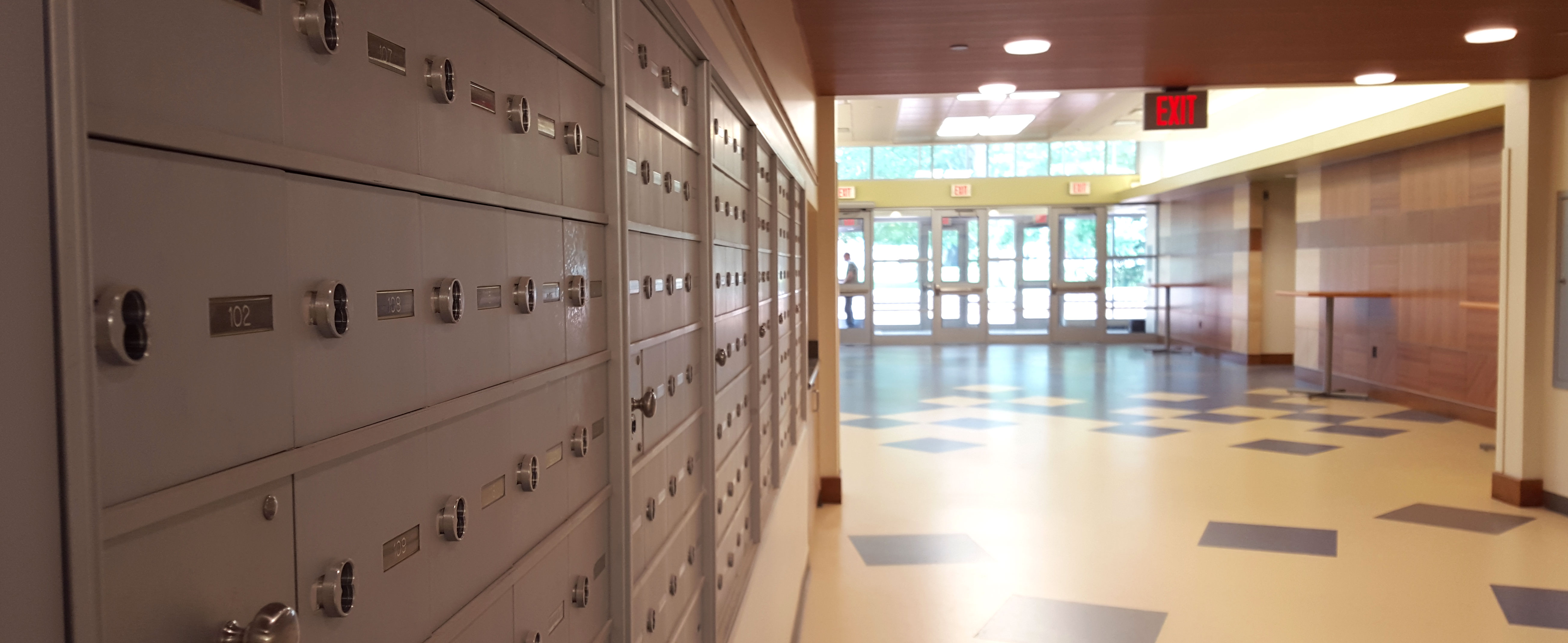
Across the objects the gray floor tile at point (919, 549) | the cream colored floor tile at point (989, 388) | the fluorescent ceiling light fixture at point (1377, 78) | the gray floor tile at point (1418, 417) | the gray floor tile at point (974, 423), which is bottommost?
the gray floor tile at point (919, 549)

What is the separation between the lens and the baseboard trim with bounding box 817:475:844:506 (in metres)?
5.15

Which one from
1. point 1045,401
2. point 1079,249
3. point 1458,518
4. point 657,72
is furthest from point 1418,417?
point 657,72

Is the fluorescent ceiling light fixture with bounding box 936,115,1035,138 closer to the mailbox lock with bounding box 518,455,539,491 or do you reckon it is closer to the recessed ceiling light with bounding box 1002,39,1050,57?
the recessed ceiling light with bounding box 1002,39,1050,57

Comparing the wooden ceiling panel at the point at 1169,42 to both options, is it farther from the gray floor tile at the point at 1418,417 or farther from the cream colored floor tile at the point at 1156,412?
the gray floor tile at the point at 1418,417

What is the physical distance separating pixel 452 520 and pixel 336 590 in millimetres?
184

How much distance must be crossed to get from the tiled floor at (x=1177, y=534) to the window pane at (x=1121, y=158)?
725 cm

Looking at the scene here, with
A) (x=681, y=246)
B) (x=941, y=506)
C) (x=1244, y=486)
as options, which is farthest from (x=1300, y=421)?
(x=681, y=246)

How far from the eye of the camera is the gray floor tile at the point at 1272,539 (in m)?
4.17

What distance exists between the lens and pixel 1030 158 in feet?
48.5

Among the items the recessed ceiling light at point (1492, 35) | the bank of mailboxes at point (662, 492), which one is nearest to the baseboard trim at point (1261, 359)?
the recessed ceiling light at point (1492, 35)

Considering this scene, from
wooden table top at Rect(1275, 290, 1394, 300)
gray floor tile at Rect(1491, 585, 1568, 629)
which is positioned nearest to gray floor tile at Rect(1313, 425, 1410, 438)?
wooden table top at Rect(1275, 290, 1394, 300)

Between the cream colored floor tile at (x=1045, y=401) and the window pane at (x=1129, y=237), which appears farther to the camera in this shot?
the window pane at (x=1129, y=237)

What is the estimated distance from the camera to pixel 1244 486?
17.4ft

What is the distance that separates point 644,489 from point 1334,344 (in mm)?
9688
